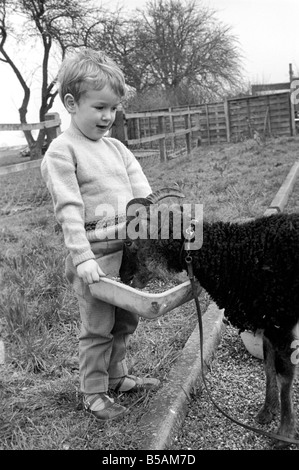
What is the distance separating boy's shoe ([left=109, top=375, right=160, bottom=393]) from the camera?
301 cm

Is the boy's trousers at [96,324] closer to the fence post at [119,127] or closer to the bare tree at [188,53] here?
the fence post at [119,127]

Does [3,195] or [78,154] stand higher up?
[78,154]

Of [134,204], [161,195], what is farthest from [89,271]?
[161,195]

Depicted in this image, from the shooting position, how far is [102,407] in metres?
→ 2.76

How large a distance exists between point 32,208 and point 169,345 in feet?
19.8

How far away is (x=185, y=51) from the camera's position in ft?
94.3

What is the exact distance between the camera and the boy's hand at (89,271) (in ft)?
8.07

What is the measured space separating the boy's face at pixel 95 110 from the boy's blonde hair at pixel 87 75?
0.08 feet

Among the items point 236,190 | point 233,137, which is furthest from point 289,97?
point 236,190

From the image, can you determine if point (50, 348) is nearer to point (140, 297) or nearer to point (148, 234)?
point (148, 234)

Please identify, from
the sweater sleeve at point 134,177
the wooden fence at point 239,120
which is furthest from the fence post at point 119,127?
the wooden fence at point 239,120

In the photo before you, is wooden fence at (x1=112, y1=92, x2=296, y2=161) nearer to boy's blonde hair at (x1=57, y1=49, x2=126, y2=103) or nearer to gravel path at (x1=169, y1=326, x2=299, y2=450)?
gravel path at (x1=169, y1=326, x2=299, y2=450)

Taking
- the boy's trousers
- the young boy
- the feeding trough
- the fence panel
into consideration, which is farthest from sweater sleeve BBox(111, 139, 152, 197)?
the fence panel
